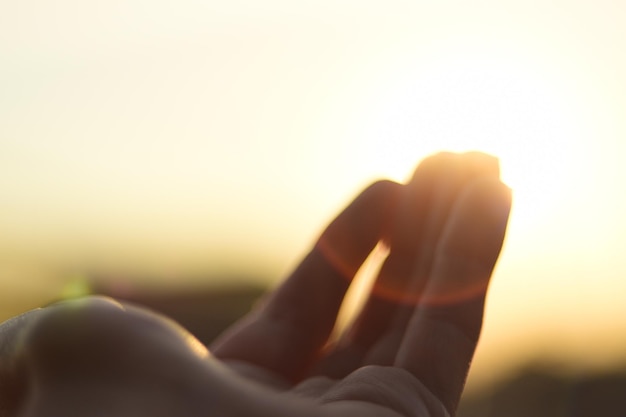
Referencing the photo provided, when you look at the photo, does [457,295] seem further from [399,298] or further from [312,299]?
[312,299]

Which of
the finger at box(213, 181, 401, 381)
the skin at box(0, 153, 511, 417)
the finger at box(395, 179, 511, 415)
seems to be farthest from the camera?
the finger at box(213, 181, 401, 381)

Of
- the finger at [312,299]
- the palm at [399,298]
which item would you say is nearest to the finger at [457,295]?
the palm at [399,298]

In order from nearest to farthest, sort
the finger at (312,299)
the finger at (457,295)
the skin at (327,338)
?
the skin at (327,338) < the finger at (457,295) < the finger at (312,299)

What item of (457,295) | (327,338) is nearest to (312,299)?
(327,338)

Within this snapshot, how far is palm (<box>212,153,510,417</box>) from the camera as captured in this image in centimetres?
167

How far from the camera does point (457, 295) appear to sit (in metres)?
1.82

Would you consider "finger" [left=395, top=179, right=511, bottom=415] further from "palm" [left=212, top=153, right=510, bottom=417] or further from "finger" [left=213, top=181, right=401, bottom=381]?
"finger" [left=213, top=181, right=401, bottom=381]

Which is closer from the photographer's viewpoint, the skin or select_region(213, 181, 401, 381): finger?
the skin

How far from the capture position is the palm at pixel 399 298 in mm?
1675

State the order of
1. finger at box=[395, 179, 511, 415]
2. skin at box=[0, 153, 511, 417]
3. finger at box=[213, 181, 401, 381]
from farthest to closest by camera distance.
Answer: finger at box=[213, 181, 401, 381] < finger at box=[395, 179, 511, 415] < skin at box=[0, 153, 511, 417]

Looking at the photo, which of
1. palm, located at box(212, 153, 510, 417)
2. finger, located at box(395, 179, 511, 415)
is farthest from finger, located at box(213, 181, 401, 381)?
finger, located at box(395, 179, 511, 415)

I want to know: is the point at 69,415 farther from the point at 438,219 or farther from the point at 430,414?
the point at 438,219

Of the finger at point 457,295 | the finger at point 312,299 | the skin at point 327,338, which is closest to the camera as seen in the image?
the skin at point 327,338

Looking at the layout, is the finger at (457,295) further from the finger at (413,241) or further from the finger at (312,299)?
the finger at (312,299)
